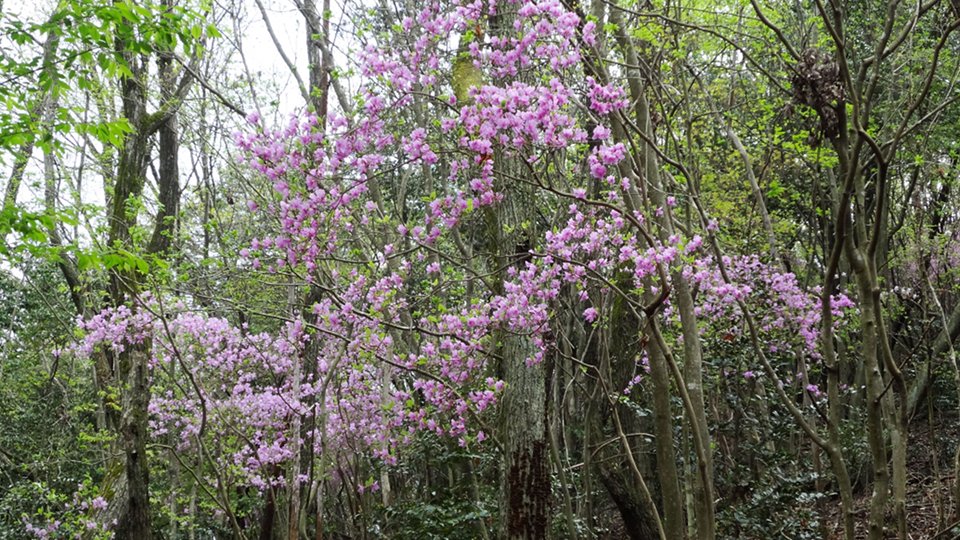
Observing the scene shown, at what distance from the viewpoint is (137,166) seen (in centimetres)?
837

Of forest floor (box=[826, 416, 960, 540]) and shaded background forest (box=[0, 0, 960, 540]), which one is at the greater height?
shaded background forest (box=[0, 0, 960, 540])

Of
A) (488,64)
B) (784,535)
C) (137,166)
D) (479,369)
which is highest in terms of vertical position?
(137,166)

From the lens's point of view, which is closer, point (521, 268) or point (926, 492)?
point (521, 268)

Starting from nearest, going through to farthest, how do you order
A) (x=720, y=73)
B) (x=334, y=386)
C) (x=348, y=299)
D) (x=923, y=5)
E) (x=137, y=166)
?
(x=923, y=5), (x=348, y=299), (x=137, y=166), (x=334, y=386), (x=720, y=73)

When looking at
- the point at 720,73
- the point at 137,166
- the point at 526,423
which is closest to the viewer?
the point at 526,423

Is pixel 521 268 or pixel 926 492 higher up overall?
pixel 521 268

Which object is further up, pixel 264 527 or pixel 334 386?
pixel 334 386

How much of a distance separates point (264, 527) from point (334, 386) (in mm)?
3614

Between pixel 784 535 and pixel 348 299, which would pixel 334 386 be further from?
pixel 784 535

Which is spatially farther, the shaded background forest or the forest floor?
the forest floor

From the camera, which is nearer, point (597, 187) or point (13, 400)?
point (597, 187)

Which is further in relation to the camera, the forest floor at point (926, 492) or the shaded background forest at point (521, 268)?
the forest floor at point (926, 492)

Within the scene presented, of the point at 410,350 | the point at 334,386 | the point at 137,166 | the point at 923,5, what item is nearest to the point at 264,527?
the point at 334,386

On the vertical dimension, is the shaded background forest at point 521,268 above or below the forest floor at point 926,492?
above
